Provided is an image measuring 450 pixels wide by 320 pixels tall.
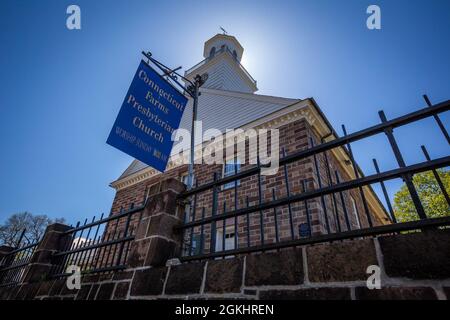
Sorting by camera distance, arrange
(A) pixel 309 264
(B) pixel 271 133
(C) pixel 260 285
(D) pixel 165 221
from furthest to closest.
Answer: (B) pixel 271 133 < (D) pixel 165 221 < (C) pixel 260 285 < (A) pixel 309 264

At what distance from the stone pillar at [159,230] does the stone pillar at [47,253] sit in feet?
8.51

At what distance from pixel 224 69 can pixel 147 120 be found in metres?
14.2

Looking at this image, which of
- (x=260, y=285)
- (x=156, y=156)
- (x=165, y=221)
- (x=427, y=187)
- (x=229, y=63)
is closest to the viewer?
(x=260, y=285)

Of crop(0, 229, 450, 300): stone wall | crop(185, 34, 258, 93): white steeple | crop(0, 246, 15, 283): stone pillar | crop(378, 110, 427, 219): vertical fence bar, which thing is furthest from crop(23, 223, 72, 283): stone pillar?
crop(185, 34, 258, 93): white steeple

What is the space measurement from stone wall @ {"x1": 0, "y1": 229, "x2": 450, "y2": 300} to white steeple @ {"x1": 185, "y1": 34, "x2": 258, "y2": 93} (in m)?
14.0

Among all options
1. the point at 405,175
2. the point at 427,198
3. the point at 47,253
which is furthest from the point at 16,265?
the point at 427,198

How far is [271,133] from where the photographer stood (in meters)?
7.92

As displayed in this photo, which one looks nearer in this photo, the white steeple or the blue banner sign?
the blue banner sign

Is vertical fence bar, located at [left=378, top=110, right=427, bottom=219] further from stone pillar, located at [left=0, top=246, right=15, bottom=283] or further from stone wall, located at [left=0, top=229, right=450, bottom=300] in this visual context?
stone pillar, located at [left=0, top=246, right=15, bottom=283]

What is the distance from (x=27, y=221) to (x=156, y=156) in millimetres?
A: 30129

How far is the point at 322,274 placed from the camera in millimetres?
1438

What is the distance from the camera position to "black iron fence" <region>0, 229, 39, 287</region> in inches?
184

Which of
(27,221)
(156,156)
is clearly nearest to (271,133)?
(156,156)
